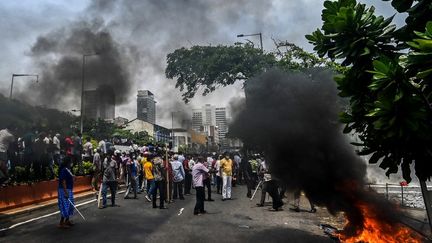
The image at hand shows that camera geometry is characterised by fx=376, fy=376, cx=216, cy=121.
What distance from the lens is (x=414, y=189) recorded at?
1301cm

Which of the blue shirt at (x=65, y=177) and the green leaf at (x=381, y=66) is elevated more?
the green leaf at (x=381, y=66)

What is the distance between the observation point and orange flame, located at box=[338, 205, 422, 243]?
254 inches

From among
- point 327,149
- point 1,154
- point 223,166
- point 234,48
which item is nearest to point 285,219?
point 327,149

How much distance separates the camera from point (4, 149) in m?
9.52

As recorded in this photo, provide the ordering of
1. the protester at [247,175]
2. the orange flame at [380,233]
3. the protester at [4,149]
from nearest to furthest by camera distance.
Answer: the orange flame at [380,233], the protester at [4,149], the protester at [247,175]

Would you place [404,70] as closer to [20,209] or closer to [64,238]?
[64,238]

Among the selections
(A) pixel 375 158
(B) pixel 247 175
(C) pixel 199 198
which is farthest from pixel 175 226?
(B) pixel 247 175

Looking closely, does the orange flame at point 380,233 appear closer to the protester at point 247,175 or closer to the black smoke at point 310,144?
the black smoke at point 310,144

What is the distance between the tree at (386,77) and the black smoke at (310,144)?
380cm

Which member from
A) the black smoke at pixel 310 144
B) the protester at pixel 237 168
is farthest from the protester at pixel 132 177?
the protester at pixel 237 168

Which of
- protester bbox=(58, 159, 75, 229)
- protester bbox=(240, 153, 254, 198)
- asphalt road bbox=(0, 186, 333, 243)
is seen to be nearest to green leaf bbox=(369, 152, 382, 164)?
asphalt road bbox=(0, 186, 333, 243)

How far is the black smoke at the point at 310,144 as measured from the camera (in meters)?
7.87

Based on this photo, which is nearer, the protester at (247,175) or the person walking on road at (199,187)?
the person walking on road at (199,187)

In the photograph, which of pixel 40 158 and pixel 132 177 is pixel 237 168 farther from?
pixel 40 158
